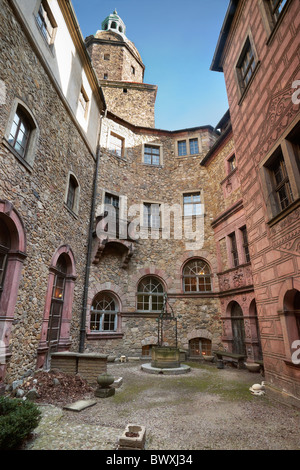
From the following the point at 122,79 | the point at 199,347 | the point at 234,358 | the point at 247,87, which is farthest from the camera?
the point at 122,79

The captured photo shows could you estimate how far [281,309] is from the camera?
17.4ft

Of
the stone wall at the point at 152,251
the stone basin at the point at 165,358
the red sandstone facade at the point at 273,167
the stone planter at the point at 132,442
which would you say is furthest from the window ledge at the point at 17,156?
the stone basin at the point at 165,358

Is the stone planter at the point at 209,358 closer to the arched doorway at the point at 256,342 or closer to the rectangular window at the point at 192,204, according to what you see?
the arched doorway at the point at 256,342

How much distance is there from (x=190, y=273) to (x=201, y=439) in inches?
357

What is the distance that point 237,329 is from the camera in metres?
10.3

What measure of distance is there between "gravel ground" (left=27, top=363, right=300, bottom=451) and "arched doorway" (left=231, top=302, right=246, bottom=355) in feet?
11.4

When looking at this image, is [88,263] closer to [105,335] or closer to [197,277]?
[105,335]

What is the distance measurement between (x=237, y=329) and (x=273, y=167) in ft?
23.1

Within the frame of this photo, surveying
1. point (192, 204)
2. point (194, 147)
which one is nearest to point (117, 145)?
point (194, 147)

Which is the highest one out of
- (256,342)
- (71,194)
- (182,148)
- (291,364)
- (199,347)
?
(182,148)

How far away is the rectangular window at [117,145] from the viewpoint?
13.3 meters

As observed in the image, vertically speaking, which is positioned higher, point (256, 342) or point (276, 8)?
point (276, 8)

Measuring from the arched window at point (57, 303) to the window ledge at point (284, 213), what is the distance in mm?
6459

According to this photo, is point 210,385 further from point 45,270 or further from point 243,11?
point 243,11
